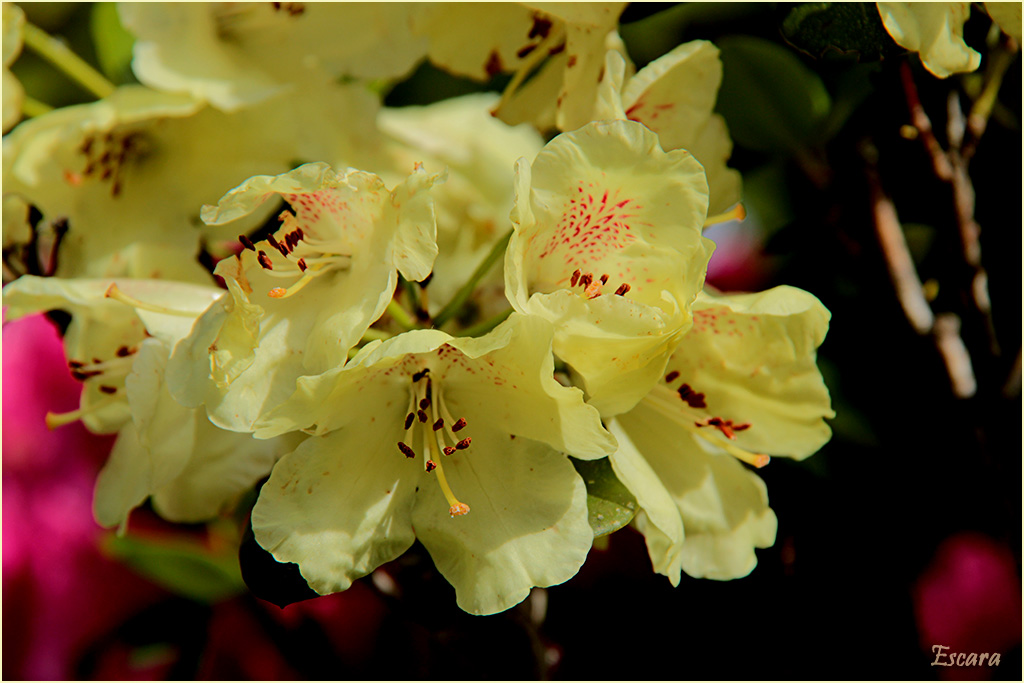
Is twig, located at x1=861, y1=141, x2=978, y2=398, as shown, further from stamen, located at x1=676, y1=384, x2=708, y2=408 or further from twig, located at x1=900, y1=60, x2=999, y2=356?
stamen, located at x1=676, y1=384, x2=708, y2=408

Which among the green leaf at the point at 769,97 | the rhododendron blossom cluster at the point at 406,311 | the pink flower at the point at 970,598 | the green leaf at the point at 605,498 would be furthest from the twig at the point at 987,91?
the green leaf at the point at 605,498

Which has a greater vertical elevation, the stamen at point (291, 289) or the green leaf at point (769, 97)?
the stamen at point (291, 289)

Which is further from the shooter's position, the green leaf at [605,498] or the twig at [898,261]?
the twig at [898,261]

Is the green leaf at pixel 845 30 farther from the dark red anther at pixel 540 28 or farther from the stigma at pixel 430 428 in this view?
the stigma at pixel 430 428

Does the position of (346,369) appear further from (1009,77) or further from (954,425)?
(1009,77)

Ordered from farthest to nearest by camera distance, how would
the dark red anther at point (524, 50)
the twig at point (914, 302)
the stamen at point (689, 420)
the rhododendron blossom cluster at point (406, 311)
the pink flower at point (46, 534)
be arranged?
1. the pink flower at point (46, 534)
2. the twig at point (914, 302)
3. the dark red anther at point (524, 50)
4. the stamen at point (689, 420)
5. the rhododendron blossom cluster at point (406, 311)

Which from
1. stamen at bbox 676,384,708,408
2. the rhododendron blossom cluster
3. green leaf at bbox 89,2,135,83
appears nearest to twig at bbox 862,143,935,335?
the rhododendron blossom cluster
